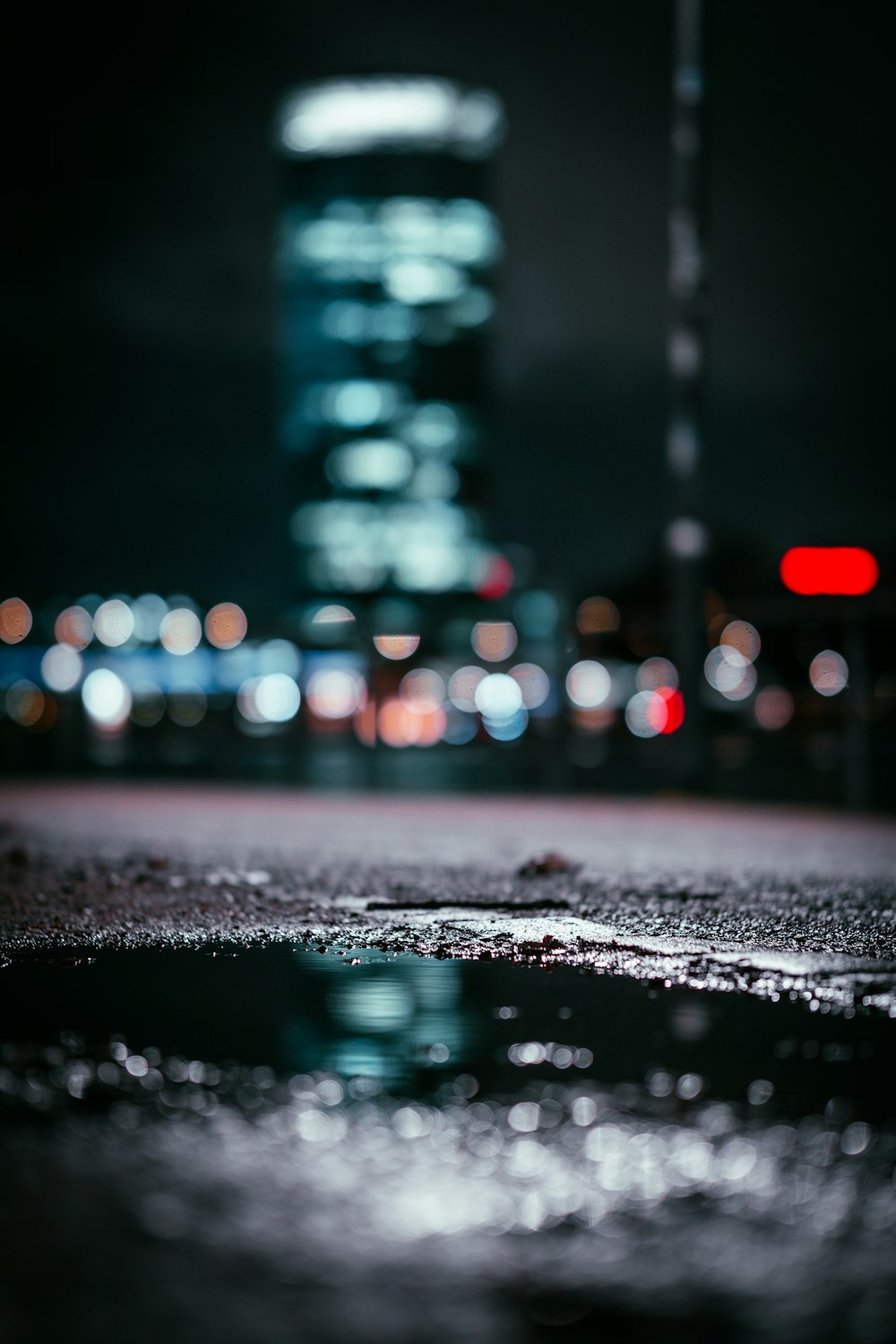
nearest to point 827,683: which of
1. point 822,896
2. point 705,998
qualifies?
point 822,896

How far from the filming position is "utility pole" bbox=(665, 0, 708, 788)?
1739 cm

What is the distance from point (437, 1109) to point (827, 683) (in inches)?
621

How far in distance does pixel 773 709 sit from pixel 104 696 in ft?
83.7

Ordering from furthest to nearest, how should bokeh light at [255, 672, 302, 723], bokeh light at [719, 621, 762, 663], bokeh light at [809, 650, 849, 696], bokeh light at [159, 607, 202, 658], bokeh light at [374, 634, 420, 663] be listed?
bokeh light at [159, 607, 202, 658] < bokeh light at [255, 672, 302, 723] < bokeh light at [374, 634, 420, 663] < bokeh light at [719, 621, 762, 663] < bokeh light at [809, 650, 849, 696]

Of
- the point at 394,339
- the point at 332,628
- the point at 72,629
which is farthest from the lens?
the point at 394,339

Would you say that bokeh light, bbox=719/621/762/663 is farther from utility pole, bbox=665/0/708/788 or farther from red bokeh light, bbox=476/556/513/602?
red bokeh light, bbox=476/556/513/602

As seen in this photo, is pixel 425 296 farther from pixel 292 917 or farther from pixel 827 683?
pixel 292 917

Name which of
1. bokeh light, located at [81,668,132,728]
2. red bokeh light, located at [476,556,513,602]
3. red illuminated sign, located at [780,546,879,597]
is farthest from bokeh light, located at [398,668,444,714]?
red bokeh light, located at [476,556,513,602]

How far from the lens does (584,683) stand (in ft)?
71.0

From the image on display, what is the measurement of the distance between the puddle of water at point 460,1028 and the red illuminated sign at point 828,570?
1475 centimetres

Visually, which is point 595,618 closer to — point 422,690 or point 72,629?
point 422,690

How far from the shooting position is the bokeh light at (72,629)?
29.3 m

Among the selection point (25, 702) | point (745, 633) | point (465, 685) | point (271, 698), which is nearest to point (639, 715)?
point (465, 685)

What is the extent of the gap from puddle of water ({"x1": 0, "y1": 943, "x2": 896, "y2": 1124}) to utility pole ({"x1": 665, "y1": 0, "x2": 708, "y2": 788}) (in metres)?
11.1
